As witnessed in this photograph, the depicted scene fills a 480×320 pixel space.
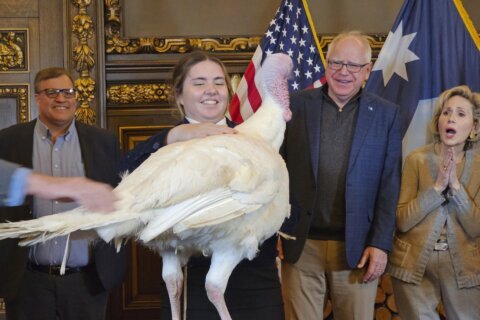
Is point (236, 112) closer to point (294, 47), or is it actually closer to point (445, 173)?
point (294, 47)

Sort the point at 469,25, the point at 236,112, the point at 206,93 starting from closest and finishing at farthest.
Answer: the point at 206,93 < the point at 469,25 < the point at 236,112

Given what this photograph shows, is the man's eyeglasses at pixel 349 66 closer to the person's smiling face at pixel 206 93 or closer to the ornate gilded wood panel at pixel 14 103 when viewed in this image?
the person's smiling face at pixel 206 93

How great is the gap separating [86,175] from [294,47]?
1321 mm

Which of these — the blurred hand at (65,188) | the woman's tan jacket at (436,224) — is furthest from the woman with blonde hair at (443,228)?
the blurred hand at (65,188)

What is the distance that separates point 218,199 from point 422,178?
1493mm

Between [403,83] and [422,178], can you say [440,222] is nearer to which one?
[422,178]

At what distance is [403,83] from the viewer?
11.5 ft

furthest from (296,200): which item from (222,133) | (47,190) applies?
(47,190)

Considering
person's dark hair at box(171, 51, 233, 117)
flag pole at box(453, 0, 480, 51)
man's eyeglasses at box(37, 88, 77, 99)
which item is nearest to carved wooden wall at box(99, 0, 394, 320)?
flag pole at box(453, 0, 480, 51)

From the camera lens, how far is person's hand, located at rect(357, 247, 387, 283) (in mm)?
2693

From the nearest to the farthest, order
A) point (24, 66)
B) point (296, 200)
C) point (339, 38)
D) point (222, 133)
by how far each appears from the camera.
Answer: point (222, 133) < point (296, 200) < point (339, 38) < point (24, 66)

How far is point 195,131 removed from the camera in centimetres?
186

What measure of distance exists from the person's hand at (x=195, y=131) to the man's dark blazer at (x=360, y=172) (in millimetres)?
815

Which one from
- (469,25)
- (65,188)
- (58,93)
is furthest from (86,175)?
(469,25)
